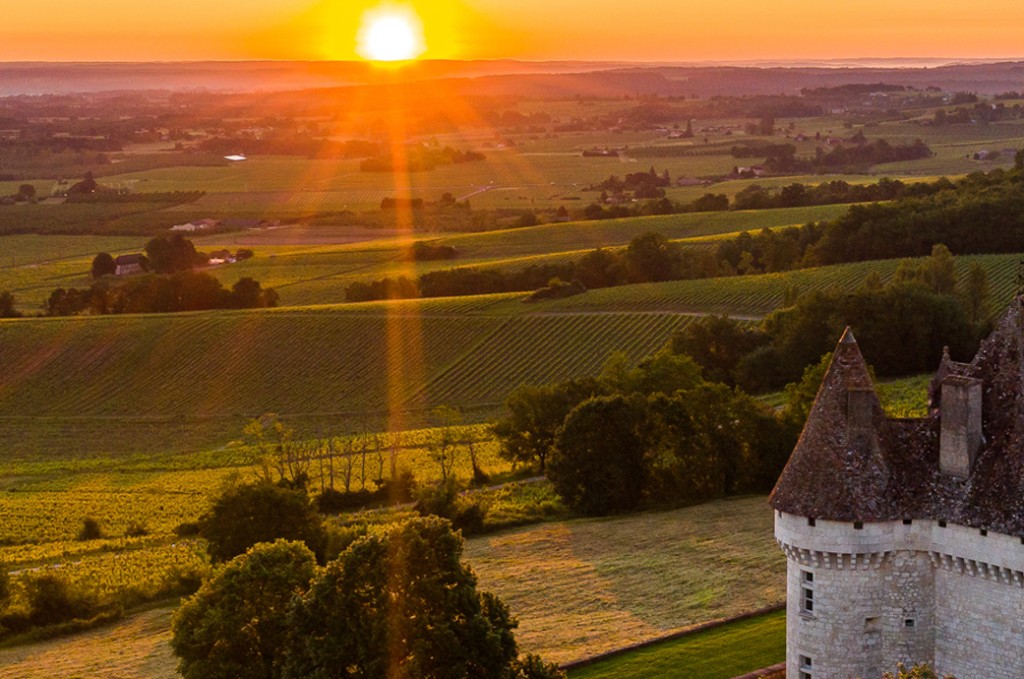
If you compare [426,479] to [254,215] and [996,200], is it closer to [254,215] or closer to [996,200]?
[996,200]

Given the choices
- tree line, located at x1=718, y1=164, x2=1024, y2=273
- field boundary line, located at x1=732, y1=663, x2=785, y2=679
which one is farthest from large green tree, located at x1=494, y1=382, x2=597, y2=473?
tree line, located at x1=718, y1=164, x2=1024, y2=273

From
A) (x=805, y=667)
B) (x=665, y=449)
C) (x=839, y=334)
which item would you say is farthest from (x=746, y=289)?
(x=805, y=667)

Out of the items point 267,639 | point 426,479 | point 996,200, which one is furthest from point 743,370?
point 267,639

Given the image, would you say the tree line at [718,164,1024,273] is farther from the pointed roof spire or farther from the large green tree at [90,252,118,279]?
the pointed roof spire

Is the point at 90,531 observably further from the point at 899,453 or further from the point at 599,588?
the point at 899,453

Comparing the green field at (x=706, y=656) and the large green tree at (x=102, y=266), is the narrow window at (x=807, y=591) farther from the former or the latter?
the large green tree at (x=102, y=266)

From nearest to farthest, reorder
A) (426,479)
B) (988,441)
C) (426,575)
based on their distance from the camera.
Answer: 1. (988,441)
2. (426,575)
3. (426,479)
